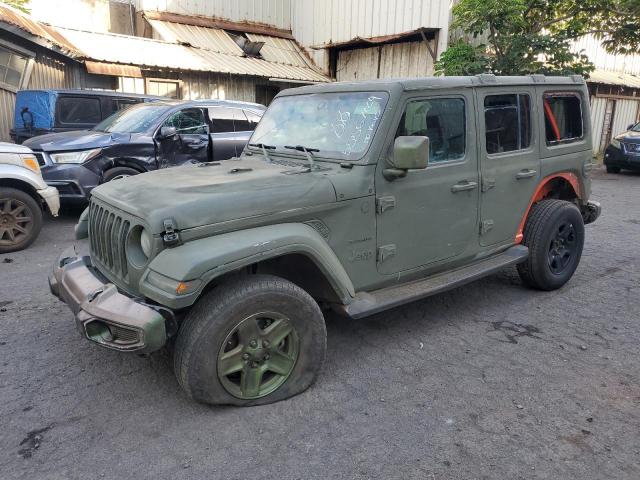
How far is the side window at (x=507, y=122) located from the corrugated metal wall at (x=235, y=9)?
1404 cm

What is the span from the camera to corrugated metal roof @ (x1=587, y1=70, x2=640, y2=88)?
17453mm

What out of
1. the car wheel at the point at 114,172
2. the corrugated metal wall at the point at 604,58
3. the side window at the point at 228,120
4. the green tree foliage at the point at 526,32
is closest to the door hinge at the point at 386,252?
the car wheel at the point at 114,172

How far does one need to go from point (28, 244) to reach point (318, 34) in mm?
13752

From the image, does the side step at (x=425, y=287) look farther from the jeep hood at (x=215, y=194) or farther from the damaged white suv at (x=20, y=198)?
the damaged white suv at (x=20, y=198)

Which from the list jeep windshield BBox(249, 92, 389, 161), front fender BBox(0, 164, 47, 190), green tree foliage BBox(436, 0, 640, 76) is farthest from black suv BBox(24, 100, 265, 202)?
green tree foliage BBox(436, 0, 640, 76)

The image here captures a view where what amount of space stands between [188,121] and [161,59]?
6.15 m

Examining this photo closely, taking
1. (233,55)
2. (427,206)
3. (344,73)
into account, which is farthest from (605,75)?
(427,206)

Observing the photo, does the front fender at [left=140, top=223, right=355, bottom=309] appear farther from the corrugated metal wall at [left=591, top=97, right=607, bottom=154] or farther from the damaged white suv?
the corrugated metal wall at [left=591, top=97, right=607, bottom=154]

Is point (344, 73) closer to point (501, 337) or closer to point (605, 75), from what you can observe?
point (605, 75)

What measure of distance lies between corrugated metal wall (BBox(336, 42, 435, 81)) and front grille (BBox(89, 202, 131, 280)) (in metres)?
12.7

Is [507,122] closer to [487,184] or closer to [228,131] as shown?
[487,184]

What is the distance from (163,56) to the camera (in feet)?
43.8

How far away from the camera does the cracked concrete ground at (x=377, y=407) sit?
255 centimetres

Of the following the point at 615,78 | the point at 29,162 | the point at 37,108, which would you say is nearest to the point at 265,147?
the point at 29,162
